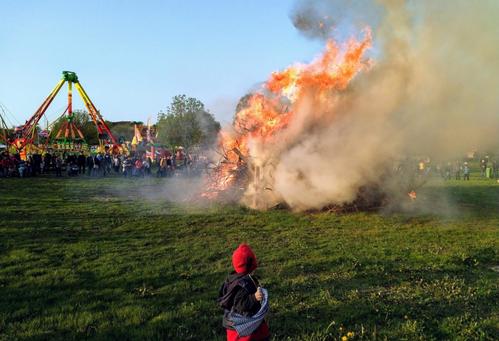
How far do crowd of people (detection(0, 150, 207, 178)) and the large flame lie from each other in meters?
10.5

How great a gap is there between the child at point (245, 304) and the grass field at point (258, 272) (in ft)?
4.10

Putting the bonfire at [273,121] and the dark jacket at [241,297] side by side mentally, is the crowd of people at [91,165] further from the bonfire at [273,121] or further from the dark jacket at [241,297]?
the dark jacket at [241,297]

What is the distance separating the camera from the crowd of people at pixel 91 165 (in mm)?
28906

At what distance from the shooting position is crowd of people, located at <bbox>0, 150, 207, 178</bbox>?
94.8ft

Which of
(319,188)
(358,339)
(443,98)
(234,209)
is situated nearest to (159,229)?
(234,209)

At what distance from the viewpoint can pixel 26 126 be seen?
44719mm

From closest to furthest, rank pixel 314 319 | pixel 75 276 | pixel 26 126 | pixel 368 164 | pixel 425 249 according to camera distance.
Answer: pixel 314 319 < pixel 75 276 < pixel 425 249 < pixel 368 164 < pixel 26 126

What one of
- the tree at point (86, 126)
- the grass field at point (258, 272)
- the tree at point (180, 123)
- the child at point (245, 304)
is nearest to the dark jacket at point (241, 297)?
the child at point (245, 304)

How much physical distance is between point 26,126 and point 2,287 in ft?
141

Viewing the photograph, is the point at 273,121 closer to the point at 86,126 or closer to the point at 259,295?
the point at 259,295

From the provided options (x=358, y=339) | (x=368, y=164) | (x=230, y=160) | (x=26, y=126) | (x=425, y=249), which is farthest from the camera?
(x=26, y=126)

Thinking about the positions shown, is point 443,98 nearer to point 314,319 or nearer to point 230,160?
point 230,160

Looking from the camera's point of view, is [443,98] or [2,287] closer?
[2,287]

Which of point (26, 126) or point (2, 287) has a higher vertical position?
point (26, 126)
